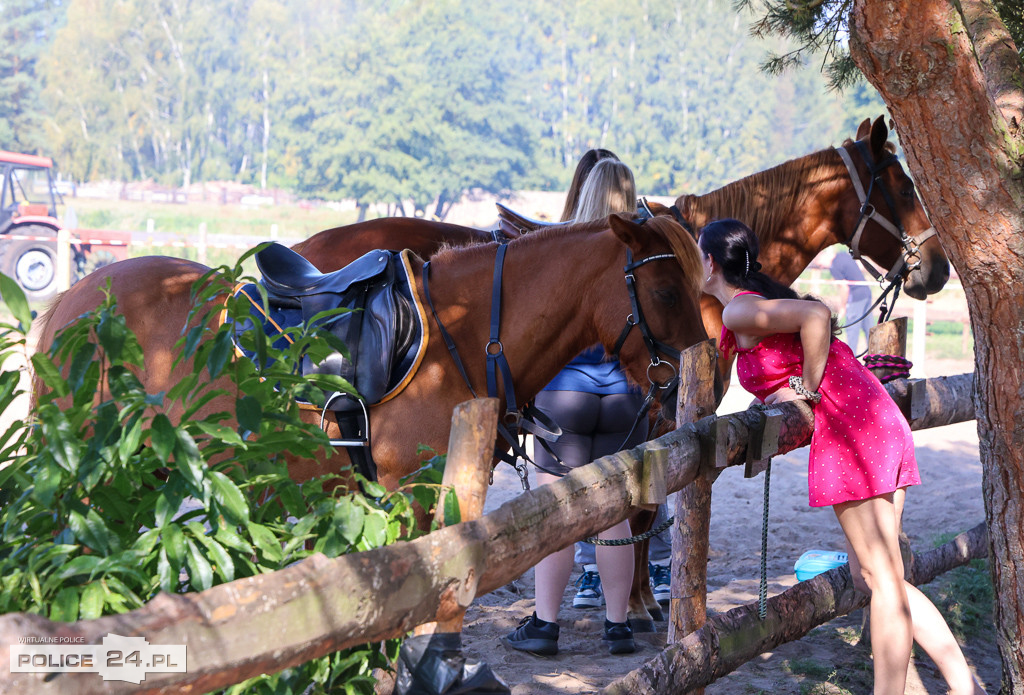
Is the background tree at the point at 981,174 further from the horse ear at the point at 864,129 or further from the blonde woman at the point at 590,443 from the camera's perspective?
the horse ear at the point at 864,129

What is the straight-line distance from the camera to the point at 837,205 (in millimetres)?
4539

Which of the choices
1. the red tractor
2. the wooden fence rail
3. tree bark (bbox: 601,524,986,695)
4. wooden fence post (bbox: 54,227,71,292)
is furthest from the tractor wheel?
the wooden fence rail

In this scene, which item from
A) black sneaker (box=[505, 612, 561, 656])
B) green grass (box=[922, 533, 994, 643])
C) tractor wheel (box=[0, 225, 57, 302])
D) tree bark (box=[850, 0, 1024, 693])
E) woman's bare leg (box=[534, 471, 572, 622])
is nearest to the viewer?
tree bark (box=[850, 0, 1024, 693])

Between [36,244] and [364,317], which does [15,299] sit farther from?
[36,244]

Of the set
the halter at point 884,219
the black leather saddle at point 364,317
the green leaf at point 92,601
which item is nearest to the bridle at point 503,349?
the black leather saddle at point 364,317

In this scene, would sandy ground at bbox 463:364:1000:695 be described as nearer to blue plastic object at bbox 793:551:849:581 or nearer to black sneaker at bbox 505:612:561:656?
black sneaker at bbox 505:612:561:656

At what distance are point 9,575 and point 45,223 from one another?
21.3 m

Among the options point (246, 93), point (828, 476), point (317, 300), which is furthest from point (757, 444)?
point (246, 93)

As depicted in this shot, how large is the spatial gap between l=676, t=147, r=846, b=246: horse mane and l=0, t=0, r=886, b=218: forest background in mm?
43932

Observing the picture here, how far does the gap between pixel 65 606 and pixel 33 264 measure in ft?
65.3

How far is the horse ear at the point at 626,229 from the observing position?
112 inches

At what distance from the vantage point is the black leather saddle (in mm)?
2760

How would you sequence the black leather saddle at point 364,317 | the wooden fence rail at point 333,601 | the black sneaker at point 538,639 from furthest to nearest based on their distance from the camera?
the black sneaker at point 538,639 < the black leather saddle at point 364,317 < the wooden fence rail at point 333,601

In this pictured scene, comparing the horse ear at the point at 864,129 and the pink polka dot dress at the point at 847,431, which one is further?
the horse ear at the point at 864,129
